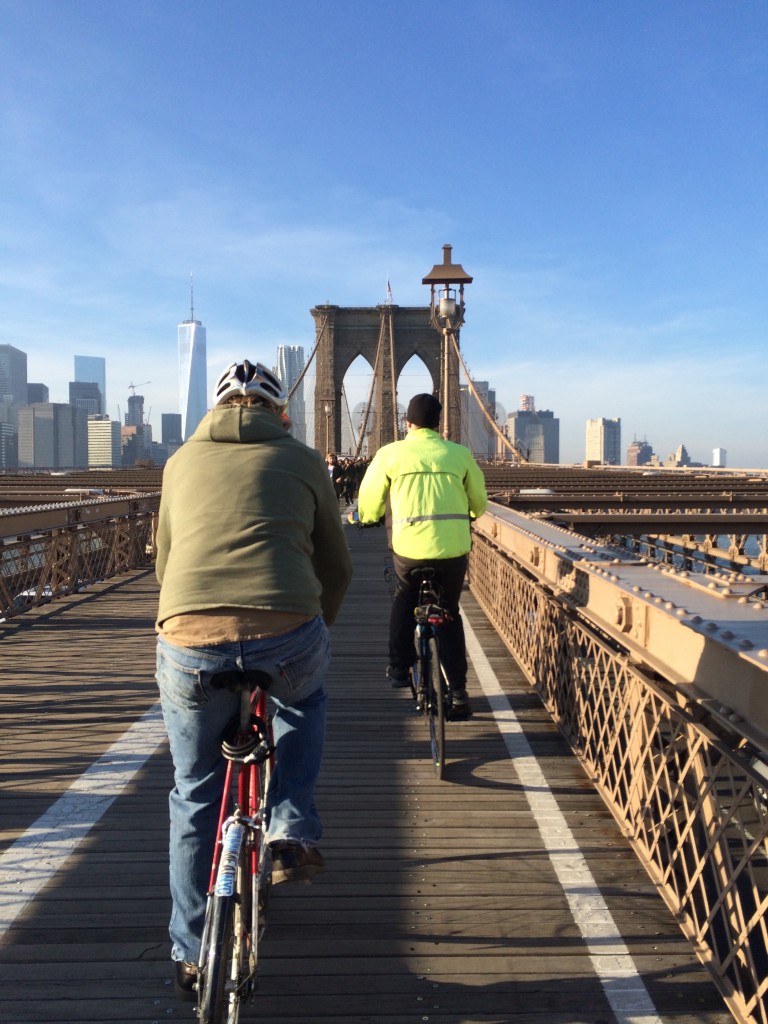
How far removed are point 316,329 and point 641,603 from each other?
7814 cm

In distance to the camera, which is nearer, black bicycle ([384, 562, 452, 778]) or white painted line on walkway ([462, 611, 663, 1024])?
white painted line on walkway ([462, 611, 663, 1024])

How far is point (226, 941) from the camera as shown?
6.83ft

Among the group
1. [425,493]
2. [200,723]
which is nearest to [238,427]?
[200,723]

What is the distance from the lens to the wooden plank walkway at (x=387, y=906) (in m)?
2.59

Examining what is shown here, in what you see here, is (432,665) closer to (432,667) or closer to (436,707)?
(432,667)

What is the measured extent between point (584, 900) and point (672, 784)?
502 mm

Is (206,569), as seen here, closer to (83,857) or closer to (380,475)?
(83,857)

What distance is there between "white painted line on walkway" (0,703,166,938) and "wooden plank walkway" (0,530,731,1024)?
3 centimetres

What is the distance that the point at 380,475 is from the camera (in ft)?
15.7

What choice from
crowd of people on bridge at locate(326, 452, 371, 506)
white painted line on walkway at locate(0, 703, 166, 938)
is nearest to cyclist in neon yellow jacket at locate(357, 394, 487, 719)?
white painted line on walkway at locate(0, 703, 166, 938)

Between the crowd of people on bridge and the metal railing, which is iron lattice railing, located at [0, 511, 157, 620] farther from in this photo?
the crowd of people on bridge

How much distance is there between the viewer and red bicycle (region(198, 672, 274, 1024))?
2.06 metres

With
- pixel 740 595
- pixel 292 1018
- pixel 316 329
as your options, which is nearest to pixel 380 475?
pixel 740 595

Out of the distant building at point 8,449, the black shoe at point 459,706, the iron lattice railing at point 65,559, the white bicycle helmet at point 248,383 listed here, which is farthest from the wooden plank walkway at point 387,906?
the distant building at point 8,449
